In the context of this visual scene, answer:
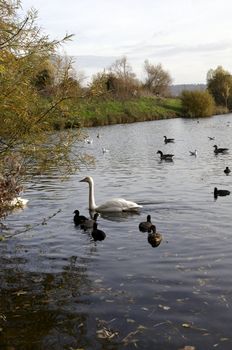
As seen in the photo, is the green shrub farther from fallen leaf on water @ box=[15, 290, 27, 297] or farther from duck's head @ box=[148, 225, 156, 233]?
fallen leaf on water @ box=[15, 290, 27, 297]

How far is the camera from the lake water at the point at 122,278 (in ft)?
27.5

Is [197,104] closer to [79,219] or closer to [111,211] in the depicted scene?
[111,211]

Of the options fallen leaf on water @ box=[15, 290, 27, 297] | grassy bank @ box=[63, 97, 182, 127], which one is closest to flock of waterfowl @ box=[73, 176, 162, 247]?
fallen leaf on water @ box=[15, 290, 27, 297]

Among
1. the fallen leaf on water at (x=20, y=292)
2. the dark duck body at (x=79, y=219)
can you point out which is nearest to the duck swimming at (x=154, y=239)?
the dark duck body at (x=79, y=219)

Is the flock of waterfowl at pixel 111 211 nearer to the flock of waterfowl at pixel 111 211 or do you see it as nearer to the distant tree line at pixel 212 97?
the flock of waterfowl at pixel 111 211

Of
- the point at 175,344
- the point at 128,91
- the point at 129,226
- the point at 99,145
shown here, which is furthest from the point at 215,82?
the point at 175,344

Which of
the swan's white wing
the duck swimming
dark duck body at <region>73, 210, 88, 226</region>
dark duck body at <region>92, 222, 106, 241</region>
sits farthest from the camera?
the swan's white wing

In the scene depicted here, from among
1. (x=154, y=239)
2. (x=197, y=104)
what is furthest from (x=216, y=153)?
(x=197, y=104)

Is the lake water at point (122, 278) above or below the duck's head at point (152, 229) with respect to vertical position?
below

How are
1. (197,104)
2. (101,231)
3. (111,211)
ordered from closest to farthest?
(101,231) < (111,211) < (197,104)

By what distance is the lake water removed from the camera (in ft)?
27.5

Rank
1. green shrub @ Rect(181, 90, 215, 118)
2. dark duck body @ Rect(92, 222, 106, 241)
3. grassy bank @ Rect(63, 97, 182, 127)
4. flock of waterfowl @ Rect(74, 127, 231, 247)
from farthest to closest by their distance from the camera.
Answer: green shrub @ Rect(181, 90, 215, 118), grassy bank @ Rect(63, 97, 182, 127), dark duck body @ Rect(92, 222, 106, 241), flock of waterfowl @ Rect(74, 127, 231, 247)

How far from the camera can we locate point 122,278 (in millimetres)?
11086

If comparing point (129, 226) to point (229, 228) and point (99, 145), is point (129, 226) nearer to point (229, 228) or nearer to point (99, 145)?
point (229, 228)
